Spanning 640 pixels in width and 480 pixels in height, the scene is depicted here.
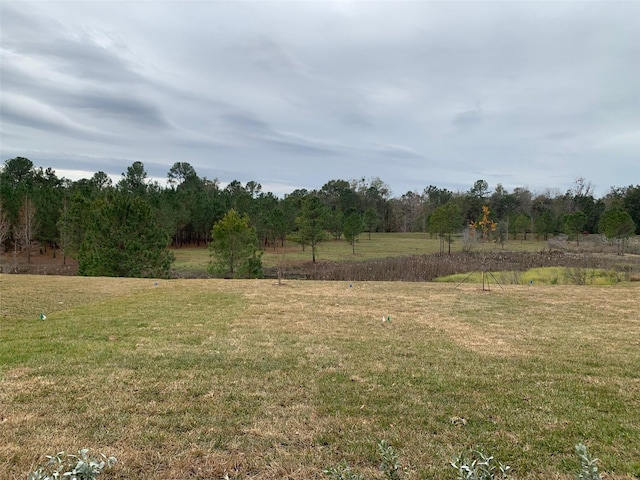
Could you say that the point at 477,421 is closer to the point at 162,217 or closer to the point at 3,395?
the point at 3,395

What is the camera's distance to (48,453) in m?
2.61

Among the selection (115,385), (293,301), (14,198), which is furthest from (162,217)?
(115,385)

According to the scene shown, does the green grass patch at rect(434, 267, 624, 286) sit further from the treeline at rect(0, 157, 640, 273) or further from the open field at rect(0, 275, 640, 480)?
the open field at rect(0, 275, 640, 480)

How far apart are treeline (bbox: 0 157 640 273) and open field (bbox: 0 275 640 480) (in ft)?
31.7

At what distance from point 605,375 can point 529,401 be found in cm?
139

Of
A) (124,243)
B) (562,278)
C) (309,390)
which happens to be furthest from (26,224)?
(562,278)

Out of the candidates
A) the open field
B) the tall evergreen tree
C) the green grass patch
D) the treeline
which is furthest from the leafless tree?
the green grass patch

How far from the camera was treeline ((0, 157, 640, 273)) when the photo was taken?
84.1 ft

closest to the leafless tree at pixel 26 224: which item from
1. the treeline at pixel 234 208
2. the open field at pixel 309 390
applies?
the treeline at pixel 234 208

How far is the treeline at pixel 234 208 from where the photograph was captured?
2562 cm

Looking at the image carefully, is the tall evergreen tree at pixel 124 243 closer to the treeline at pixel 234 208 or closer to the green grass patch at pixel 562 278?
the treeline at pixel 234 208

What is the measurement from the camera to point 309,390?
3.82m

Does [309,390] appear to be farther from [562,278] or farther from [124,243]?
[124,243]

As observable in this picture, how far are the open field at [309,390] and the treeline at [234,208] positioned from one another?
9.65 meters
